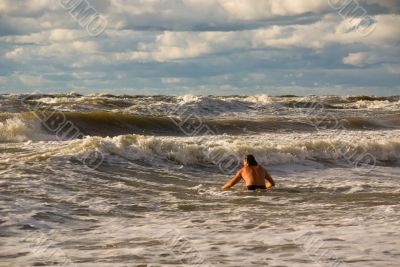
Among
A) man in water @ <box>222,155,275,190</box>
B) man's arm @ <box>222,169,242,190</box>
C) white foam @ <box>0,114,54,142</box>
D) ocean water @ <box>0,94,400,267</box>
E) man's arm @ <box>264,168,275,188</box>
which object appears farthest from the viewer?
white foam @ <box>0,114,54,142</box>

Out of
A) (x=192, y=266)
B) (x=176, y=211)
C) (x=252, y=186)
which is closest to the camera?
(x=192, y=266)

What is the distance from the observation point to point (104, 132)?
28.2m

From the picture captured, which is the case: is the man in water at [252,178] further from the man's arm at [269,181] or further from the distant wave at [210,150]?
the distant wave at [210,150]

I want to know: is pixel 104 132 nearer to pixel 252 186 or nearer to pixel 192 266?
pixel 252 186

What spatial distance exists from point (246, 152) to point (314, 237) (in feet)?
36.6

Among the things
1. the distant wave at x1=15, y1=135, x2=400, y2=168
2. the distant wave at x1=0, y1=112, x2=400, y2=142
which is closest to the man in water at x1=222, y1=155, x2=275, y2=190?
the distant wave at x1=15, y1=135, x2=400, y2=168

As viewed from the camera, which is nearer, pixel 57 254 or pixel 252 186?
pixel 57 254

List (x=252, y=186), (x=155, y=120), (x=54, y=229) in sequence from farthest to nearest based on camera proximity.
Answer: (x=155, y=120), (x=252, y=186), (x=54, y=229)

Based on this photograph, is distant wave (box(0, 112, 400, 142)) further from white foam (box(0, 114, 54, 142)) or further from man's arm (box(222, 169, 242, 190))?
man's arm (box(222, 169, 242, 190))

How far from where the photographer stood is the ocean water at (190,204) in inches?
284

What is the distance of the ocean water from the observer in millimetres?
7223

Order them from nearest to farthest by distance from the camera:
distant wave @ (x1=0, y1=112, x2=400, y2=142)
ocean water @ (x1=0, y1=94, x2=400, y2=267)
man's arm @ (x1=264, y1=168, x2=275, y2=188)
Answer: ocean water @ (x1=0, y1=94, x2=400, y2=267), man's arm @ (x1=264, y1=168, x2=275, y2=188), distant wave @ (x1=0, y1=112, x2=400, y2=142)

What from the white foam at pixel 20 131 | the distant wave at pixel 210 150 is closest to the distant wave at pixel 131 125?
the white foam at pixel 20 131

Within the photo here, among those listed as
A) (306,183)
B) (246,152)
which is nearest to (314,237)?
(306,183)
